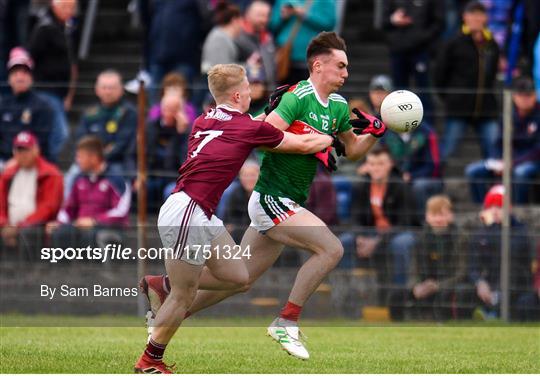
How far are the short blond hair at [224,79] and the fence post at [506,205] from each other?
607 centimetres

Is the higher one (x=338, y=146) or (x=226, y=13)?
(x=226, y=13)

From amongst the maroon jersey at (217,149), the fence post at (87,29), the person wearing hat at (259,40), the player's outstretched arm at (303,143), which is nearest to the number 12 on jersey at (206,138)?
the maroon jersey at (217,149)

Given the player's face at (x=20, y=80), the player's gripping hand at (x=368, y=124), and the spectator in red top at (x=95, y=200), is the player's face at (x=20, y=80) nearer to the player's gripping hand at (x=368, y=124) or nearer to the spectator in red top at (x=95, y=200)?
the spectator in red top at (x=95, y=200)

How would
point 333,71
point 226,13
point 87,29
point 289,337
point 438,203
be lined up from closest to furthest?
point 289,337 < point 333,71 < point 438,203 < point 226,13 < point 87,29

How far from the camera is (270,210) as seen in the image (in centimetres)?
1129

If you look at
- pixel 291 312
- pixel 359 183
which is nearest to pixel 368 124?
pixel 291 312

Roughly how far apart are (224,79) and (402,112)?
1.57 meters

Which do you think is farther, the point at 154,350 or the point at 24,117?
the point at 24,117

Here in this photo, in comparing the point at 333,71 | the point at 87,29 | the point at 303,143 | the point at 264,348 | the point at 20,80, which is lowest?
the point at 264,348

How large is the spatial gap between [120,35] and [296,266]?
6.93m

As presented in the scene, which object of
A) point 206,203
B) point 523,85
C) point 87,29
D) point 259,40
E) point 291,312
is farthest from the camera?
point 87,29

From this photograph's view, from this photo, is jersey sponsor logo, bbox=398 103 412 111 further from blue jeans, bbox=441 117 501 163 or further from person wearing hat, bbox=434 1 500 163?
person wearing hat, bbox=434 1 500 163

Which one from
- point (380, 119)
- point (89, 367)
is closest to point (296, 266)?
point (380, 119)

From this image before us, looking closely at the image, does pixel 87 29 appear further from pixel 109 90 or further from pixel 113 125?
pixel 113 125
